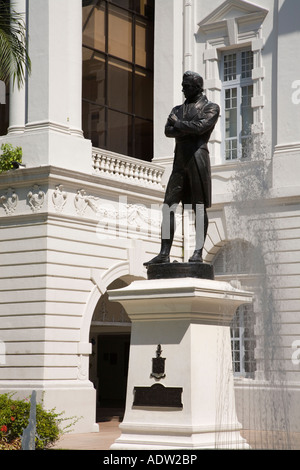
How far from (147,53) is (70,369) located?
401 inches

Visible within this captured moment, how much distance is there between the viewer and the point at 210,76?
27.6m

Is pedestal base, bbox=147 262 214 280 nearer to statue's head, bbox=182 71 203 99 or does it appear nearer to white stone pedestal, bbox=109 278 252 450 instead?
white stone pedestal, bbox=109 278 252 450

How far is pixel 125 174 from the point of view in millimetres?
25469

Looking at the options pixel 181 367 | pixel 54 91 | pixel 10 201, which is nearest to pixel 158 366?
pixel 181 367

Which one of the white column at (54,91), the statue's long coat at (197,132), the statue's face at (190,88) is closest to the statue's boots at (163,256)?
the statue's long coat at (197,132)

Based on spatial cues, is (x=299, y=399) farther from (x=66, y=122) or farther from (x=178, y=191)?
(x=178, y=191)

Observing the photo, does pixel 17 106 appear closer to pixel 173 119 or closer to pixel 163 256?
pixel 173 119

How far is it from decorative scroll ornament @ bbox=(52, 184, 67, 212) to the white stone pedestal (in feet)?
31.1

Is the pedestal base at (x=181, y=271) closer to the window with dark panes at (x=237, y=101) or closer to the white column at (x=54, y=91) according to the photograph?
the white column at (x=54, y=91)

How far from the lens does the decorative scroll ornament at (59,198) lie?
2302cm

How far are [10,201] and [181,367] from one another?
11124 millimetres

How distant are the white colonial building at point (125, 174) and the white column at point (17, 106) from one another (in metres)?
0.05

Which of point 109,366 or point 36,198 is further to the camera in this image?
point 109,366
